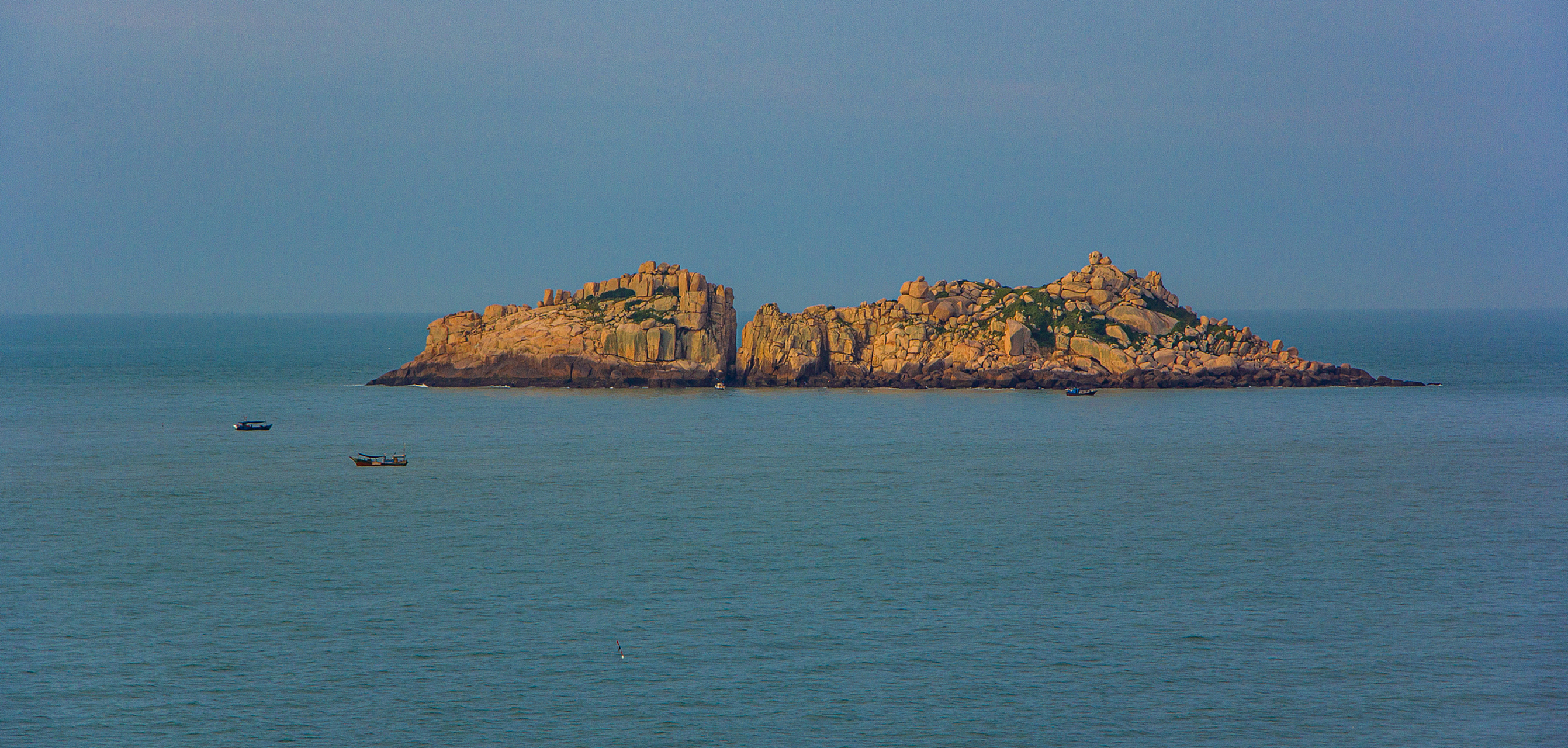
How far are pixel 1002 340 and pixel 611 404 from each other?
47187mm

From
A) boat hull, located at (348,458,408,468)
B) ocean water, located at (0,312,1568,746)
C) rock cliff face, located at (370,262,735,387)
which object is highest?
rock cliff face, located at (370,262,735,387)

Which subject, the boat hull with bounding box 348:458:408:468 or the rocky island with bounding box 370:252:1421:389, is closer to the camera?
the boat hull with bounding box 348:458:408:468

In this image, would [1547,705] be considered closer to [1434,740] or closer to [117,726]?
[1434,740]

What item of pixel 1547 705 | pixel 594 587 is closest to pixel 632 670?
pixel 594 587

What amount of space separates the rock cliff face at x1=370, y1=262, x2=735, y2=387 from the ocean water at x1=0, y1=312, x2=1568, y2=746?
45.8 m

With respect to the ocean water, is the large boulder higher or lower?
higher

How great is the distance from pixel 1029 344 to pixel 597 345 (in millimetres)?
49266

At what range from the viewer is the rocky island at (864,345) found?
148625mm

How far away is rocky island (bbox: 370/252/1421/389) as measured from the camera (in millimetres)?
148625

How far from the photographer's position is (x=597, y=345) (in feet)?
498

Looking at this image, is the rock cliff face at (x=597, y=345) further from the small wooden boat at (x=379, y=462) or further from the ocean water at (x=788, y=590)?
the small wooden boat at (x=379, y=462)

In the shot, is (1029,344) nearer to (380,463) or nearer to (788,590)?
(380,463)

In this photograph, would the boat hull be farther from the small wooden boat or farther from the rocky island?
the rocky island

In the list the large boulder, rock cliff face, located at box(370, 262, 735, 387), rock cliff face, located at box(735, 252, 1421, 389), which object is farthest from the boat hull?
the large boulder
